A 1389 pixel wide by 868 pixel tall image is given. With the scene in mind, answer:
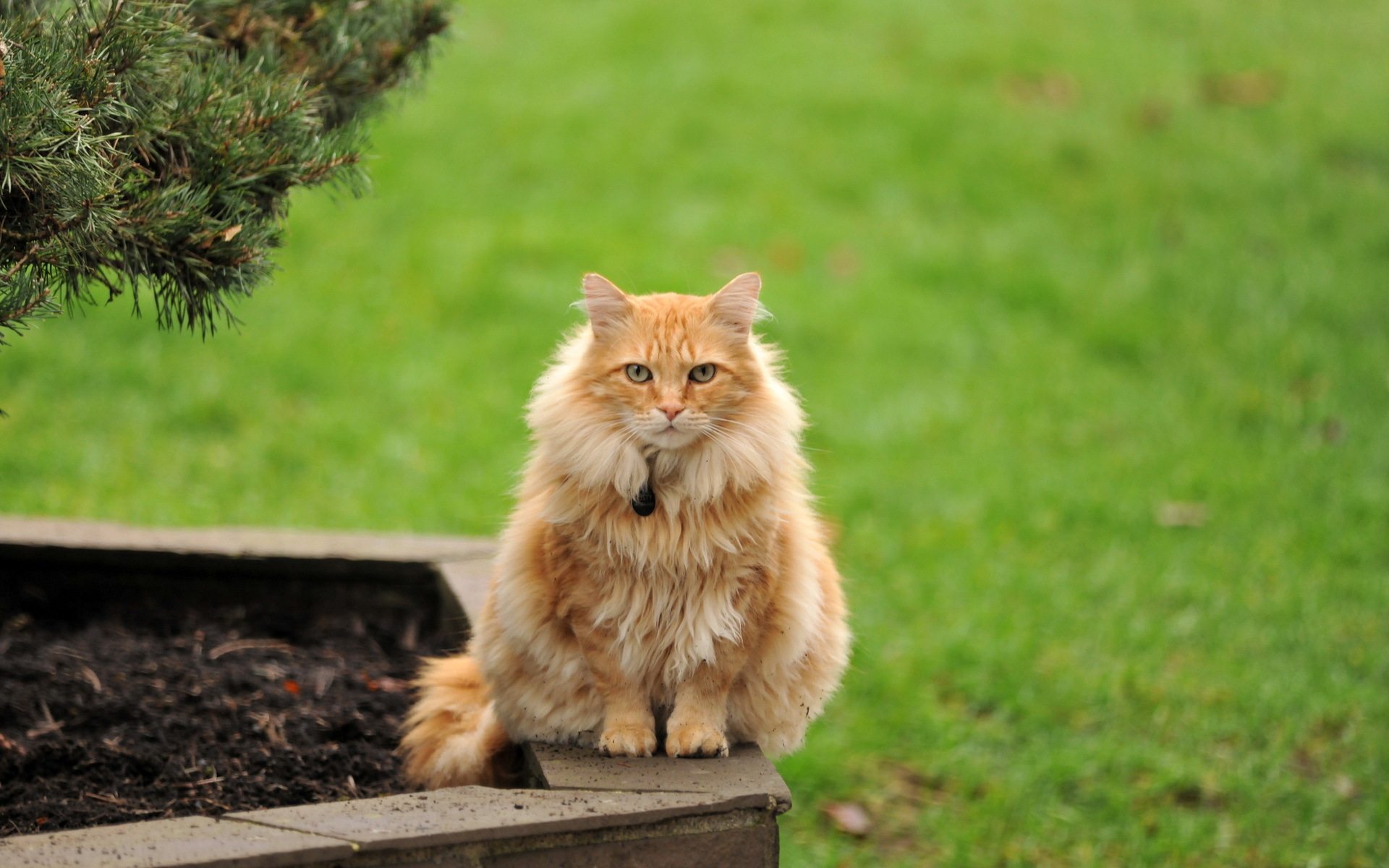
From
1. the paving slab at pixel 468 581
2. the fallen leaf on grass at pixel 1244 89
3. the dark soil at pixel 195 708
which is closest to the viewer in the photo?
the dark soil at pixel 195 708

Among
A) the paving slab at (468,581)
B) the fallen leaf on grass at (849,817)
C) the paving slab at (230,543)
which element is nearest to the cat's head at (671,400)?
the paving slab at (468,581)

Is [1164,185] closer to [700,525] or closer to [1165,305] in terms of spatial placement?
[1165,305]

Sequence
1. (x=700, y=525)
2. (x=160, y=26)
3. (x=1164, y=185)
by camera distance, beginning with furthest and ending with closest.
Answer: (x=1164, y=185) < (x=700, y=525) < (x=160, y=26)

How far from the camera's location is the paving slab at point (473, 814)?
5.87 ft

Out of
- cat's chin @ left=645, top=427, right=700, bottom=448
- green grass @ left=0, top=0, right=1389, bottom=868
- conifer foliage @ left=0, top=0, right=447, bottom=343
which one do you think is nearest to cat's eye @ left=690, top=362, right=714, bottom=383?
cat's chin @ left=645, top=427, right=700, bottom=448

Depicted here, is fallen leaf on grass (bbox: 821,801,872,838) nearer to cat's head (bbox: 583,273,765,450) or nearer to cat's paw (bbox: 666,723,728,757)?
cat's paw (bbox: 666,723,728,757)

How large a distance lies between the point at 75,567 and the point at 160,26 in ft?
5.58

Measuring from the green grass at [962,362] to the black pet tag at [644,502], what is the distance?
3.98ft

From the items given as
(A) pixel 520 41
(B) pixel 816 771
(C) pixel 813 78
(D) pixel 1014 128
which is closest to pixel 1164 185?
(D) pixel 1014 128

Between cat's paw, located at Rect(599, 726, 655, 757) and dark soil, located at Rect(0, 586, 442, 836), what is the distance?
56 centimetres

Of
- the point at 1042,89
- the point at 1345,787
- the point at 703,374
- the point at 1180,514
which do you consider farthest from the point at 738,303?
the point at 1042,89

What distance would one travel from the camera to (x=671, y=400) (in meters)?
1.99

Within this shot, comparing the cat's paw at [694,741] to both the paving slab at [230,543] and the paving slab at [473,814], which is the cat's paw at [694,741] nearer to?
the paving slab at [473,814]

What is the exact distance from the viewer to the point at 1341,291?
631 cm
